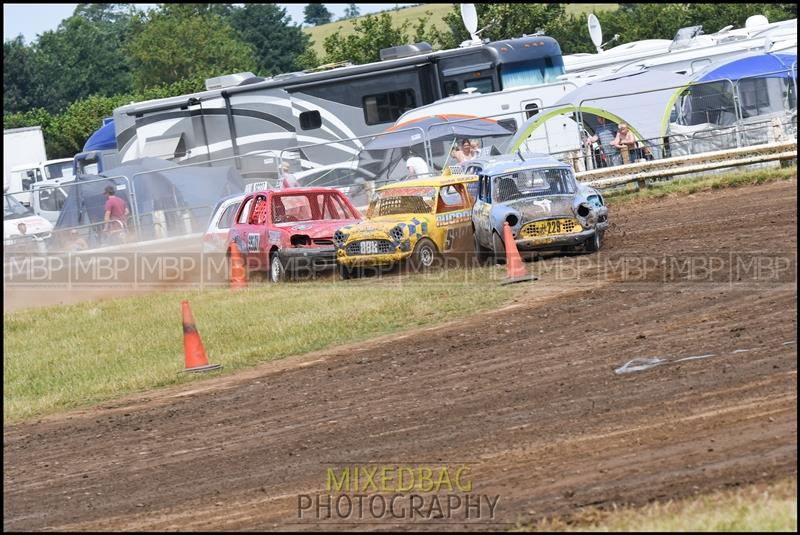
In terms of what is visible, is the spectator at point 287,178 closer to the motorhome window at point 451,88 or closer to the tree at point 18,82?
the motorhome window at point 451,88

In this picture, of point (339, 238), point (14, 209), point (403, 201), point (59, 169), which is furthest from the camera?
point (59, 169)

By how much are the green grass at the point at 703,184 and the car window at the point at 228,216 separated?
7.12 m

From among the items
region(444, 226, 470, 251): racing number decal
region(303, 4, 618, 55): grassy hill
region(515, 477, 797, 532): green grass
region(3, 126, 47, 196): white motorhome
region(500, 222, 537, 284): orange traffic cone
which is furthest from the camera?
region(303, 4, 618, 55): grassy hill

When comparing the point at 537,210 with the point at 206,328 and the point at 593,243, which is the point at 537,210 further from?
the point at 206,328

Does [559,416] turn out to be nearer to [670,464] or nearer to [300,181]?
[670,464]

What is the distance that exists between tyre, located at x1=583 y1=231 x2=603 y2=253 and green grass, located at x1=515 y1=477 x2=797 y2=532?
35.7 feet

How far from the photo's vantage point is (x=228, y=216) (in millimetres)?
21859

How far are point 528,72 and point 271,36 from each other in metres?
91.7

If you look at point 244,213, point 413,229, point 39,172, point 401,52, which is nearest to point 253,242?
point 244,213

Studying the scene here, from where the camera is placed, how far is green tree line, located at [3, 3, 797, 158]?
58406 millimetres

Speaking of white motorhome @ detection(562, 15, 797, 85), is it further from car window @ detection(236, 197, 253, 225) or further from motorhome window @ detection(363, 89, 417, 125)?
car window @ detection(236, 197, 253, 225)

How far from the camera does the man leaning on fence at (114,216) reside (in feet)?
79.4

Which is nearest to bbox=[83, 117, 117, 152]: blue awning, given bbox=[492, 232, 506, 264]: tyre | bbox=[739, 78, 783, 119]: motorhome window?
bbox=[739, 78, 783, 119]: motorhome window

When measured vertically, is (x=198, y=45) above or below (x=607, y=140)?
above
